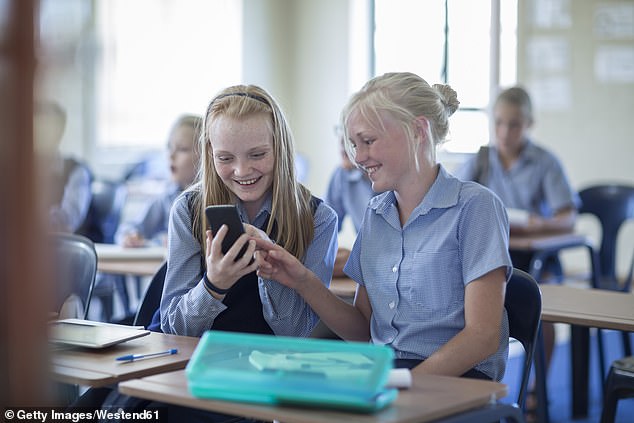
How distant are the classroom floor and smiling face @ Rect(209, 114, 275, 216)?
1.64 meters

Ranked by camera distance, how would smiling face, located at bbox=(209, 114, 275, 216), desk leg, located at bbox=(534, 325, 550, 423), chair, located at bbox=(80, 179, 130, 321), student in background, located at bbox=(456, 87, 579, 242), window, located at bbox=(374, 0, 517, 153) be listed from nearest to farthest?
smiling face, located at bbox=(209, 114, 275, 216) < desk leg, located at bbox=(534, 325, 550, 423) < chair, located at bbox=(80, 179, 130, 321) < student in background, located at bbox=(456, 87, 579, 242) < window, located at bbox=(374, 0, 517, 153)

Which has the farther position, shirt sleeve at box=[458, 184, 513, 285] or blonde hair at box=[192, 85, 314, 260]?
blonde hair at box=[192, 85, 314, 260]

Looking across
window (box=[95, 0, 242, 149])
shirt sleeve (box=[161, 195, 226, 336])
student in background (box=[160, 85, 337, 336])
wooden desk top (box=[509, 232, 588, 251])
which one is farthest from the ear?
window (box=[95, 0, 242, 149])

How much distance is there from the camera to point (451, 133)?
194cm

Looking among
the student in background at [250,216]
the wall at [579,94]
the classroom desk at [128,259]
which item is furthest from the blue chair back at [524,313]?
the wall at [579,94]

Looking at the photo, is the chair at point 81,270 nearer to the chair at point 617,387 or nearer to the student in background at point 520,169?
the chair at point 617,387

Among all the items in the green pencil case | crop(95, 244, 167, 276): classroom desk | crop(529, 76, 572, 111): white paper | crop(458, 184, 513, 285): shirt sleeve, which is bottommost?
crop(95, 244, 167, 276): classroom desk

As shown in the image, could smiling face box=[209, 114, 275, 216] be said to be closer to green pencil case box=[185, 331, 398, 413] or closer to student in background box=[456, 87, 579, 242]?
green pencil case box=[185, 331, 398, 413]

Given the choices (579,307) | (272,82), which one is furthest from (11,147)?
(272,82)

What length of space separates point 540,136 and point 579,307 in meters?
4.18

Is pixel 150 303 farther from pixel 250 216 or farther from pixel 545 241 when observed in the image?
pixel 545 241

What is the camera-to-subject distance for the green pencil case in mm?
1170

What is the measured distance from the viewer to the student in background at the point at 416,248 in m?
1.74

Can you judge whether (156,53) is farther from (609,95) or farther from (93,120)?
(609,95)
